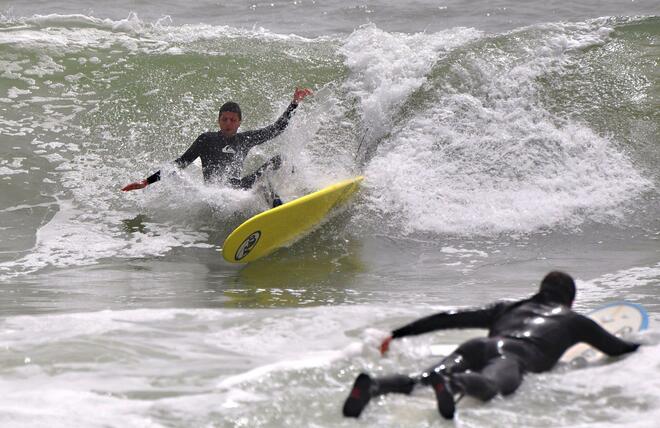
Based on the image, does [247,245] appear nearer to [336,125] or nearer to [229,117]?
[229,117]

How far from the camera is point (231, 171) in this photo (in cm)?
896

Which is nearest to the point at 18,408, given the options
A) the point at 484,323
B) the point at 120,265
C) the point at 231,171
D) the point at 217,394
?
the point at 217,394

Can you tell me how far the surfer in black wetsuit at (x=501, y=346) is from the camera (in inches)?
158

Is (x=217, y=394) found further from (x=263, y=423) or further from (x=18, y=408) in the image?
(x=18, y=408)

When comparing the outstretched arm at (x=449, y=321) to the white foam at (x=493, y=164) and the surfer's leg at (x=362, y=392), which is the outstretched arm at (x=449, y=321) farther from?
the white foam at (x=493, y=164)

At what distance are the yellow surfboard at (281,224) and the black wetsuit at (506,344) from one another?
3163 mm

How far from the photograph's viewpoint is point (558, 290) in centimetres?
467

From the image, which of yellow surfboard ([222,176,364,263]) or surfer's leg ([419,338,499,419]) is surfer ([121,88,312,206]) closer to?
yellow surfboard ([222,176,364,263])

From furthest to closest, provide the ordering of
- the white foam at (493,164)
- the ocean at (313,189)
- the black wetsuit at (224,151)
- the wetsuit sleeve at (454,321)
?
the white foam at (493,164), the black wetsuit at (224,151), the wetsuit sleeve at (454,321), the ocean at (313,189)

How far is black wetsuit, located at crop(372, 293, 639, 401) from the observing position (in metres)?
4.12

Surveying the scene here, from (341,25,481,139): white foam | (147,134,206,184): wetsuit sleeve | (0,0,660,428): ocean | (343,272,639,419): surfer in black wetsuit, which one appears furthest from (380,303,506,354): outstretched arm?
(341,25,481,139): white foam

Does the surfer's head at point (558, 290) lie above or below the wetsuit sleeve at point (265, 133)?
below

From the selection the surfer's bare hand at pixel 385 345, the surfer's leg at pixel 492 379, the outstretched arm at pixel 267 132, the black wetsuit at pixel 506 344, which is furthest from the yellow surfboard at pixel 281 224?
the surfer's leg at pixel 492 379

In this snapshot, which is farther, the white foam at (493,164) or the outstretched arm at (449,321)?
the white foam at (493,164)
